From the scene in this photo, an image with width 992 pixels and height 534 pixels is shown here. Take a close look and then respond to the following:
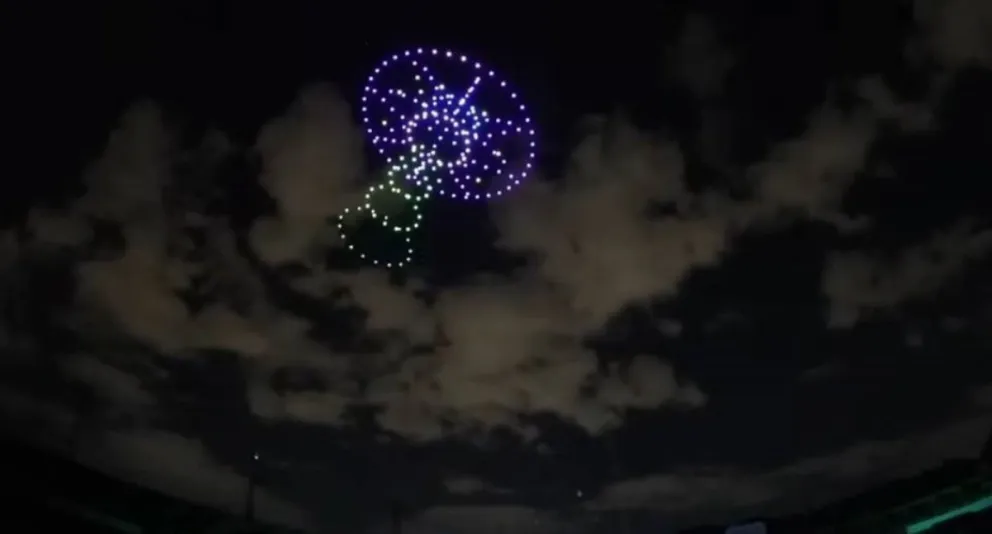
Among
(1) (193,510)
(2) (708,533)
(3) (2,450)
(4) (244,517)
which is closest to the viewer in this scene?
(3) (2,450)

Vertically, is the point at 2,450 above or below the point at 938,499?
above

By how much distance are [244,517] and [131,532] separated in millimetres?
1358

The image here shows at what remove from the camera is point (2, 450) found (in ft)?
30.8

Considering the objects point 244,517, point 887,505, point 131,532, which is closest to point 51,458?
point 131,532

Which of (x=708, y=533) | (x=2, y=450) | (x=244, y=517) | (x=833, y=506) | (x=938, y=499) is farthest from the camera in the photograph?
(x=708, y=533)

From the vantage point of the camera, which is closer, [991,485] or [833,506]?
[991,485]

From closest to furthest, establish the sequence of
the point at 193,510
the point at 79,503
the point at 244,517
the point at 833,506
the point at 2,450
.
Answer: the point at 2,450 → the point at 79,503 → the point at 193,510 → the point at 244,517 → the point at 833,506

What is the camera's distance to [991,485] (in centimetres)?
1188

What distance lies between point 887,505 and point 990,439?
1.92 metres

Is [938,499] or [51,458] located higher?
[51,458]

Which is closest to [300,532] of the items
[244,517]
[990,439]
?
[244,517]

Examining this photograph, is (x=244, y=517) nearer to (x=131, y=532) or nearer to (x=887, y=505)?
(x=131, y=532)

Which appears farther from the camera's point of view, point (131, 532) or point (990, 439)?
point (990, 439)

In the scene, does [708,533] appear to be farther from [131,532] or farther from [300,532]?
[131,532]
